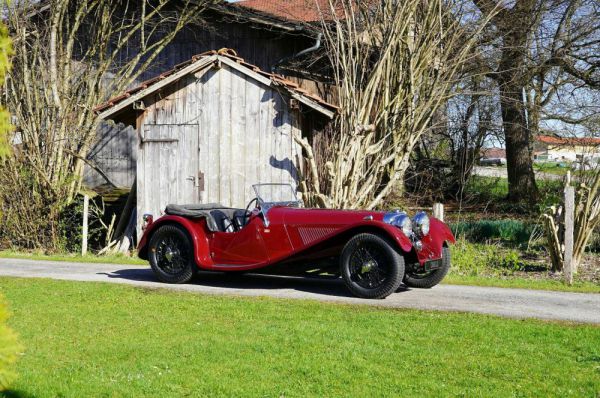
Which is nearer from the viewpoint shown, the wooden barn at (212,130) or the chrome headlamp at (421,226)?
the chrome headlamp at (421,226)

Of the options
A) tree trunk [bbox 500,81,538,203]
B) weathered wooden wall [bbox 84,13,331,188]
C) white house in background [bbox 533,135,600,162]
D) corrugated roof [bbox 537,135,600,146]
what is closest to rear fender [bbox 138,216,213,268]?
weathered wooden wall [bbox 84,13,331,188]

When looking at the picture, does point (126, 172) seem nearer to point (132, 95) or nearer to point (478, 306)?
point (132, 95)

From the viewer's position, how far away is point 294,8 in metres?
23.6

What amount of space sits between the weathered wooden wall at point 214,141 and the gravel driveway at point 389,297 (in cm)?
281

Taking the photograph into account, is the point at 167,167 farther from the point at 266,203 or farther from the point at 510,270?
the point at 510,270

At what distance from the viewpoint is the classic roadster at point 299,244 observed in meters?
9.81

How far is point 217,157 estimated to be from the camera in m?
15.6

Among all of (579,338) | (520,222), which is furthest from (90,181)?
(579,338)

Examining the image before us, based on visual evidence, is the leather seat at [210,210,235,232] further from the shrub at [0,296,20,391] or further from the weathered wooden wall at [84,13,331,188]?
the weathered wooden wall at [84,13,331,188]

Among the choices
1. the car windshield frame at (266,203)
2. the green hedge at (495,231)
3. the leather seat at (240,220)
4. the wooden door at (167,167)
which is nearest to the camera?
the car windshield frame at (266,203)

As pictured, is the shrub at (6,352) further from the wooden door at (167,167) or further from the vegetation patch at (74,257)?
the wooden door at (167,167)

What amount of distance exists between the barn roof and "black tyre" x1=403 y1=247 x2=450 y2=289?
4.76m

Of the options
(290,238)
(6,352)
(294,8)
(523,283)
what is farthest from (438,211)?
(294,8)

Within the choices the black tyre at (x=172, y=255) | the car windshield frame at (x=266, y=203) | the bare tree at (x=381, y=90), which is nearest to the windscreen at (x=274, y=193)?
the car windshield frame at (x=266, y=203)
